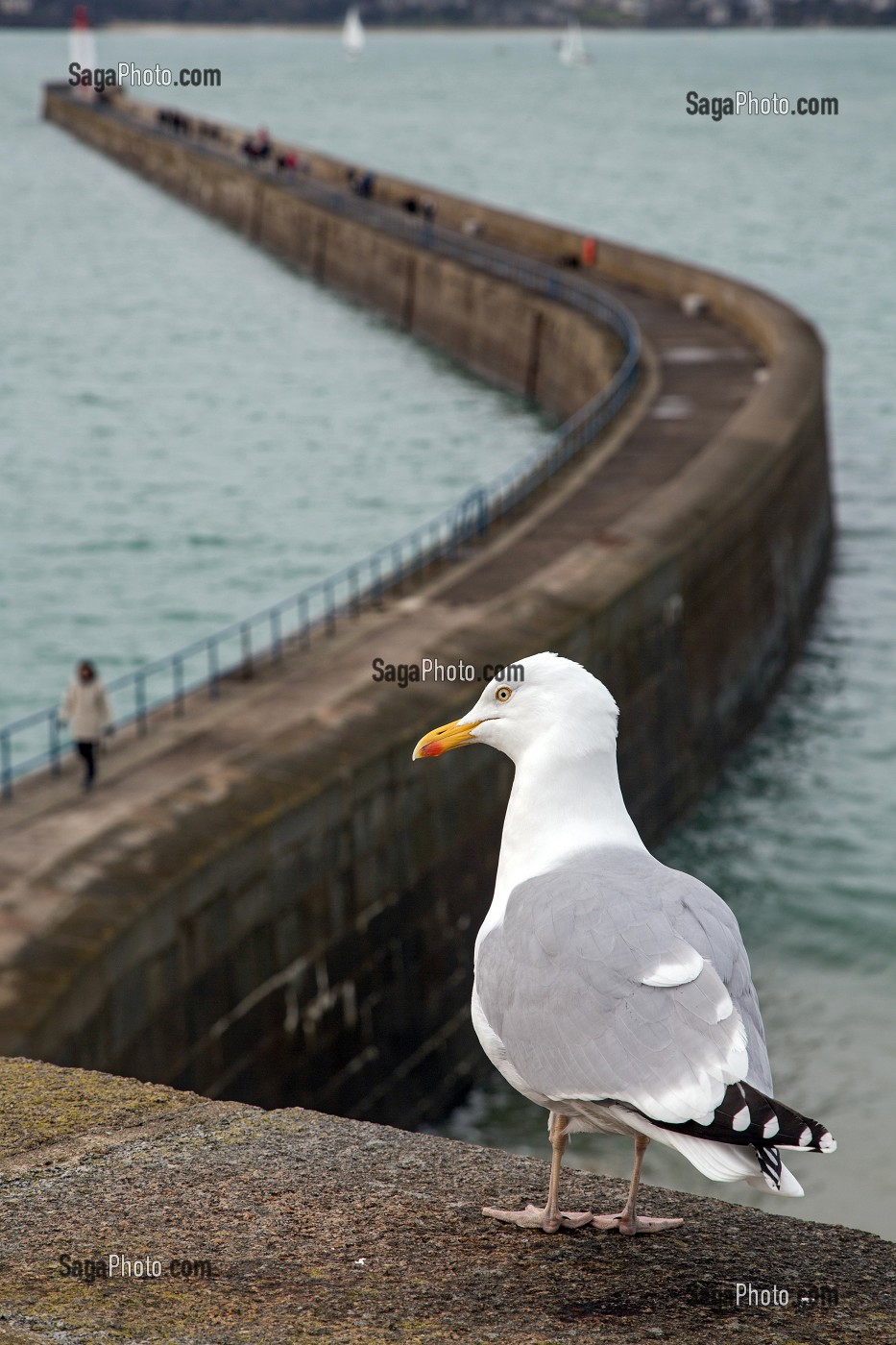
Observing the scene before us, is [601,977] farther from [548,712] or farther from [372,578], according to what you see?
[372,578]

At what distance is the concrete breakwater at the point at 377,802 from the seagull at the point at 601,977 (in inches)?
204

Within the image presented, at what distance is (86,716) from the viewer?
1350cm

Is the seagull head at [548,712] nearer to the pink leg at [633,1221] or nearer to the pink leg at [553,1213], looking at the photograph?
the pink leg at [553,1213]

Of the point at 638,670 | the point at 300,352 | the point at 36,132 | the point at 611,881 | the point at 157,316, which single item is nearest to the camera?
the point at 611,881

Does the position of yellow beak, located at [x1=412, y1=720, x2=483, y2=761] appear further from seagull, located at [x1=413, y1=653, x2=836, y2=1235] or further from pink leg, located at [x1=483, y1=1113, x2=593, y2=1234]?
pink leg, located at [x1=483, y1=1113, x2=593, y2=1234]

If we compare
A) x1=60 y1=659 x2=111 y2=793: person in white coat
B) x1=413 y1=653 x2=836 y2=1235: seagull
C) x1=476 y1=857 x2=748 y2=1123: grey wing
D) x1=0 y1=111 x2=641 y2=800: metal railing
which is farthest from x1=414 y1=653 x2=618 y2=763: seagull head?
x1=0 y1=111 x2=641 y2=800: metal railing

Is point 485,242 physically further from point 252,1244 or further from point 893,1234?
point 252,1244

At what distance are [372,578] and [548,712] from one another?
24249mm

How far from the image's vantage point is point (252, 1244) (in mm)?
4523

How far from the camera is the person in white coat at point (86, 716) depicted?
13422 millimetres

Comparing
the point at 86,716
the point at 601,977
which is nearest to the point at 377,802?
the point at 86,716

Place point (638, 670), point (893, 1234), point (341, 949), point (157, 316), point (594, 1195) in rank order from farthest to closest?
point (157, 316) < point (638, 670) < point (893, 1234) < point (341, 949) < point (594, 1195)

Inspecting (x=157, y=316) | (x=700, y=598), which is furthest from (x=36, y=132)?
(x=700, y=598)

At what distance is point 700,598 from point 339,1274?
1705 centimetres
